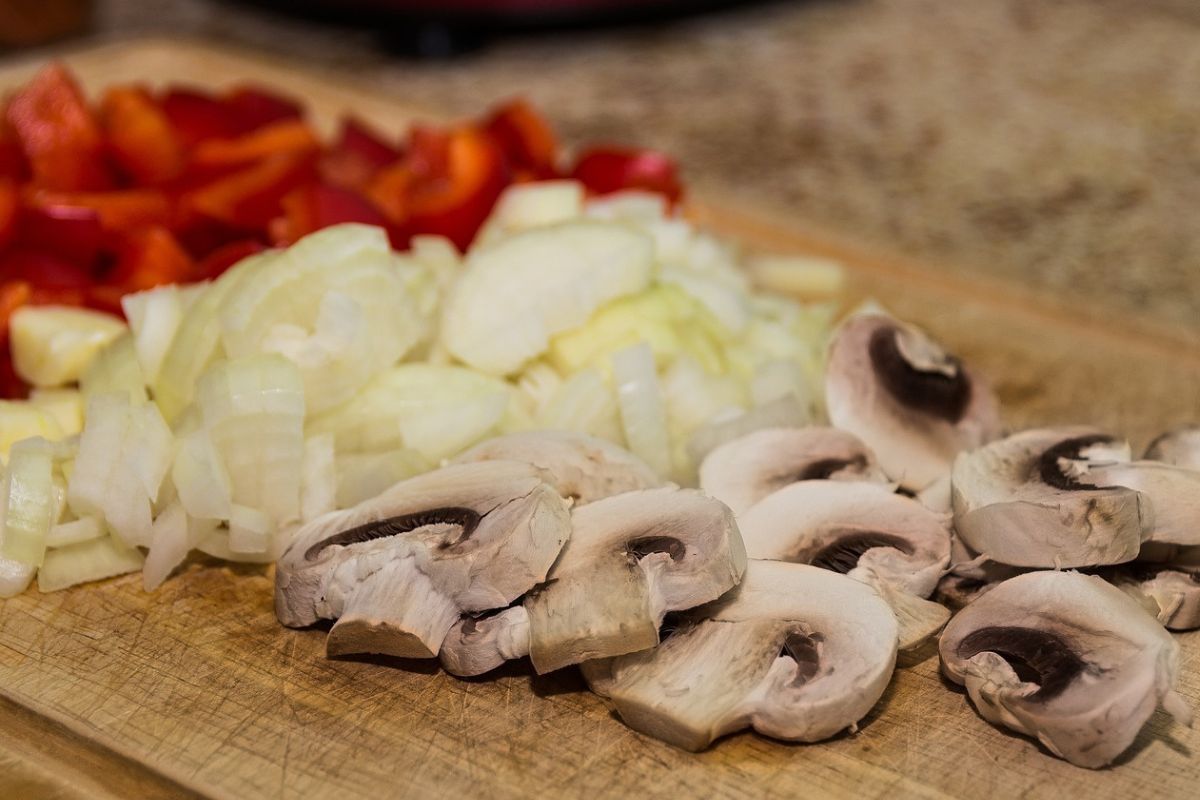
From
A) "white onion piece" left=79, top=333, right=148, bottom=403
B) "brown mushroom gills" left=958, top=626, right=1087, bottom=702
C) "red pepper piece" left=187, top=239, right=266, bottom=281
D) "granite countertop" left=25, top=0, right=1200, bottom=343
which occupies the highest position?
"red pepper piece" left=187, top=239, right=266, bottom=281

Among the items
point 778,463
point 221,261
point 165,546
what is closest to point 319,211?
point 221,261

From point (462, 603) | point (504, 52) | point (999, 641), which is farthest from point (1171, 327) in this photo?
point (504, 52)

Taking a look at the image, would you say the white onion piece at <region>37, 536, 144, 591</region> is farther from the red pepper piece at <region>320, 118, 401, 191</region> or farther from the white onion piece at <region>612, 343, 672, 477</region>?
the red pepper piece at <region>320, 118, 401, 191</region>

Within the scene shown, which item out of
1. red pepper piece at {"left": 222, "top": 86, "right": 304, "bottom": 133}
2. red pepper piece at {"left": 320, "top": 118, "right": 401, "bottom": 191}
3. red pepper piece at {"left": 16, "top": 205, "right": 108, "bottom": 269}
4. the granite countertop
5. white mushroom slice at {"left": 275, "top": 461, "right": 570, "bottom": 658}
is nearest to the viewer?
white mushroom slice at {"left": 275, "top": 461, "right": 570, "bottom": 658}

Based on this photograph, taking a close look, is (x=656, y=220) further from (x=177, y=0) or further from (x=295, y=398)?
(x=177, y=0)

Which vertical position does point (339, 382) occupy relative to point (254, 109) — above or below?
below

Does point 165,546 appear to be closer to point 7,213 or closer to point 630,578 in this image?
point 630,578

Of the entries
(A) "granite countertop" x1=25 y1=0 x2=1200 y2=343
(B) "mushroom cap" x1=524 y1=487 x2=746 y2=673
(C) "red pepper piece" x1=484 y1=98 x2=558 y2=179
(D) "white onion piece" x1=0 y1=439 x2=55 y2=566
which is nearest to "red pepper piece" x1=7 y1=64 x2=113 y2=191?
(C) "red pepper piece" x1=484 y1=98 x2=558 y2=179
